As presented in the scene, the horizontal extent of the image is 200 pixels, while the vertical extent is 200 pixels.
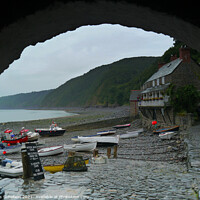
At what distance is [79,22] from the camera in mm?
2834

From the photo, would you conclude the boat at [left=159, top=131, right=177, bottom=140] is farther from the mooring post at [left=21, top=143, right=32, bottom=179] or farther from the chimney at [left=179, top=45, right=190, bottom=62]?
the mooring post at [left=21, top=143, right=32, bottom=179]

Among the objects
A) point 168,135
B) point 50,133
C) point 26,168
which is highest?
point 26,168

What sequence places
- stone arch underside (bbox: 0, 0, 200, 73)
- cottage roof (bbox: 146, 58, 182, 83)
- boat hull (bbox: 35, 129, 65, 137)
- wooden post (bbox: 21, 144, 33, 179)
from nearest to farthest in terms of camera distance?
stone arch underside (bbox: 0, 0, 200, 73), wooden post (bbox: 21, 144, 33, 179), cottage roof (bbox: 146, 58, 182, 83), boat hull (bbox: 35, 129, 65, 137)

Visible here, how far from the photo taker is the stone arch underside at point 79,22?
2.34 metres

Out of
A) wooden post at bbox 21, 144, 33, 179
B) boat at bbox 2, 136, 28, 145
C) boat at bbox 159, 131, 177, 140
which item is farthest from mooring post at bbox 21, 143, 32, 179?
boat at bbox 2, 136, 28, 145

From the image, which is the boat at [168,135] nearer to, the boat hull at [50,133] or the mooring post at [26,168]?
the mooring post at [26,168]

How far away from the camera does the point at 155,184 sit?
814cm

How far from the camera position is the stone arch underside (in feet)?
7.68

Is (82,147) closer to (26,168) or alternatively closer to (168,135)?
(168,135)

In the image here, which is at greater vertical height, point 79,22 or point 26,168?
point 79,22

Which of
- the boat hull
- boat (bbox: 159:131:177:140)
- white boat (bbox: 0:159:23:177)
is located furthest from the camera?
the boat hull

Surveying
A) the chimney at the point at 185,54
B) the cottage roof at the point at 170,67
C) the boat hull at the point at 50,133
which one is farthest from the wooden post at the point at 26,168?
the boat hull at the point at 50,133

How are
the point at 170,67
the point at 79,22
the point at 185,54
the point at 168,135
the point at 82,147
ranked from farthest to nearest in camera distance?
1. the point at 170,67
2. the point at 185,54
3. the point at 168,135
4. the point at 82,147
5. the point at 79,22

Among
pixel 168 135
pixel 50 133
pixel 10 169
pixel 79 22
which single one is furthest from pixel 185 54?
pixel 79 22
